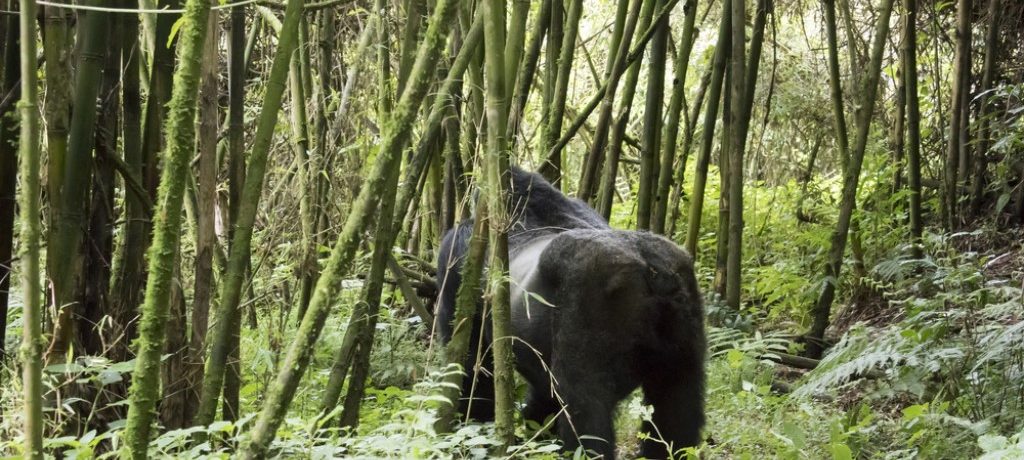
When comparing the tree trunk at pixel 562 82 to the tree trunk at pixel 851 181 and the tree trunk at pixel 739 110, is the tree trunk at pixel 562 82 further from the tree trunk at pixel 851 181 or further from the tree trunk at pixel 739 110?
the tree trunk at pixel 851 181

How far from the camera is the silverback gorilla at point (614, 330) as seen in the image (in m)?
3.39

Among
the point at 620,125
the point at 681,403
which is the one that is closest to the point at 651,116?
the point at 620,125

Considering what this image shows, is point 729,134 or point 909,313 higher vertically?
point 729,134

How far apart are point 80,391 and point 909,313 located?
3796 mm

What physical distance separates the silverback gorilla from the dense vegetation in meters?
0.18

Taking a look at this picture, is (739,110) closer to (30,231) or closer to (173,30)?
(173,30)

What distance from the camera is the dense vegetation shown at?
7.53 feet

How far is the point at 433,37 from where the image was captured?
2.09 metres

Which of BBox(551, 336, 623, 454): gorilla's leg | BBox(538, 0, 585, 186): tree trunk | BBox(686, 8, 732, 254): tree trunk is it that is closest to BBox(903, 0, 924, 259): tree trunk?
BBox(686, 8, 732, 254): tree trunk

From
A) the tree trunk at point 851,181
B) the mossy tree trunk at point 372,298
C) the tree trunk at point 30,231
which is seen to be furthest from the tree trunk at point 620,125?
the tree trunk at point 30,231

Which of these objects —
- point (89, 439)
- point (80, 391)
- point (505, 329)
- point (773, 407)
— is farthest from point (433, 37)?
point (773, 407)

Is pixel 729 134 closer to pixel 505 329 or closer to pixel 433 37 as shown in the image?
pixel 505 329

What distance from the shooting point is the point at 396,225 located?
302cm

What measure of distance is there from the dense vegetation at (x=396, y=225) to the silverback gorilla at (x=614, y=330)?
0.60ft
